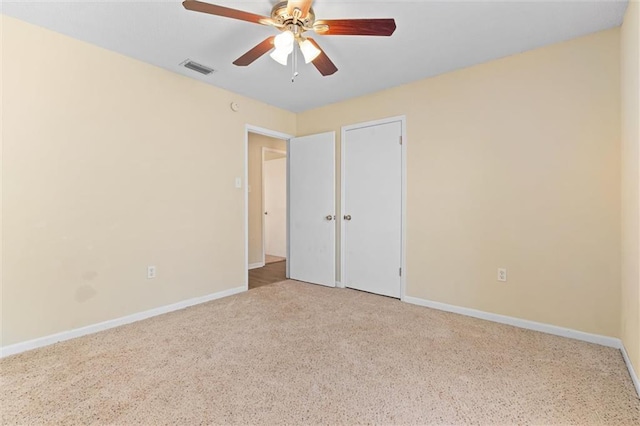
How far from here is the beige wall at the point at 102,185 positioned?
218cm

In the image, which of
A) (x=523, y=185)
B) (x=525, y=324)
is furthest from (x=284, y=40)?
(x=525, y=324)

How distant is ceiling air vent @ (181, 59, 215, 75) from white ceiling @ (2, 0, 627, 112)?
71 millimetres

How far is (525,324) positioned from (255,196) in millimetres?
4223

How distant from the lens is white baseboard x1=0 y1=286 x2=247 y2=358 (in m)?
2.15

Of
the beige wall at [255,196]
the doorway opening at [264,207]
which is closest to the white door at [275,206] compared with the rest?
the doorway opening at [264,207]

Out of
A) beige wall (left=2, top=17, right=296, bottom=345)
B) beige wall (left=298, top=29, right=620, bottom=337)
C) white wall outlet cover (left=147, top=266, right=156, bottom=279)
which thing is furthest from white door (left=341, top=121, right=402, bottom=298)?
white wall outlet cover (left=147, top=266, right=156, bottom=279)

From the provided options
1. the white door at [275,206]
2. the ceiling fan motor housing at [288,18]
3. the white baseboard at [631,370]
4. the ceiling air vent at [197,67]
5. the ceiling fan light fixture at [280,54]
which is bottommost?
the white baseboard at [631,370]

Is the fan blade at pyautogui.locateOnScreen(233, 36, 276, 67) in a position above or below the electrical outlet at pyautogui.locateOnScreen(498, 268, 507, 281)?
above

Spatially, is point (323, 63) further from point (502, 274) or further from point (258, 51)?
point (502, 274)

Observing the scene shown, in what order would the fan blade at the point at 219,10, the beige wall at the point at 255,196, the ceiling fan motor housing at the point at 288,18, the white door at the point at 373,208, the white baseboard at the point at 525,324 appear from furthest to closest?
the beige wall at the point at 255,196
the white door at the point at 373,208
the white baseboard at the point at 525,324
the ceiling fan motor housing at the point at 288,18
the fan blade at the point at 219,10

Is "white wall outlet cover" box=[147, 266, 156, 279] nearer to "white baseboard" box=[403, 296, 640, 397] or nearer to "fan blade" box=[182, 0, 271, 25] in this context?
"fan blade" box=[182, 0, 271, 25]

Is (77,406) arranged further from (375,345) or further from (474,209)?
(474,209)

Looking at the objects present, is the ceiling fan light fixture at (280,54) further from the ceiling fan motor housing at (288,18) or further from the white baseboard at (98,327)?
the white baseboard at (98,327)

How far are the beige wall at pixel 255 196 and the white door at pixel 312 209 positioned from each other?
1.16m
